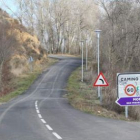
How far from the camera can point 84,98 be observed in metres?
26.3

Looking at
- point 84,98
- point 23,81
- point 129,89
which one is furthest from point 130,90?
point 23,81

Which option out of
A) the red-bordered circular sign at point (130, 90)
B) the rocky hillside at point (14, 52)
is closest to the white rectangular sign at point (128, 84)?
the red-bordered circular sign at point (130, 90)

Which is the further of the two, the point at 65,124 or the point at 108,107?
the point at 108,107

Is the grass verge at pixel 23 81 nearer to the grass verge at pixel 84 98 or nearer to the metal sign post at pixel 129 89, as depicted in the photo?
the grass verge at pixel 84 98

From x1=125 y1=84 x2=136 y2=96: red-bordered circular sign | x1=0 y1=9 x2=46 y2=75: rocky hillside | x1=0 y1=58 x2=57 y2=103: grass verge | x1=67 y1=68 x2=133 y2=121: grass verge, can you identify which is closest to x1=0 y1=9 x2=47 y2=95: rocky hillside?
x1=0 y1=9 x2=46 y2=75: rocky hillside

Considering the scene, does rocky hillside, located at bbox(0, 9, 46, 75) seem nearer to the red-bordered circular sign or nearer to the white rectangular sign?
the white rectangular sign

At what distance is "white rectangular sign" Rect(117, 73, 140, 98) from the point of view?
627 inches

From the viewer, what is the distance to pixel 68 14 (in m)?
82.2

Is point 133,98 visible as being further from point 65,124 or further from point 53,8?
point 53,8

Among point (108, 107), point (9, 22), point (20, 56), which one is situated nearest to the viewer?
point (108, 107)

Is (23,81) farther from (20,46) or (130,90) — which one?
(130,90)

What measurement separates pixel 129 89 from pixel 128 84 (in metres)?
0.26

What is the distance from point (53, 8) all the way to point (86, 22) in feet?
31.2

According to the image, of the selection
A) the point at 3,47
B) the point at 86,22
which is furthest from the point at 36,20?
the point at 3,47
